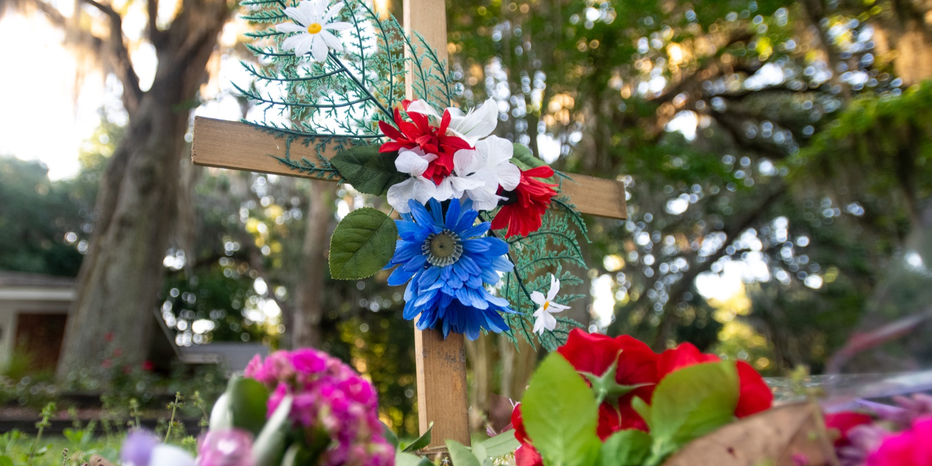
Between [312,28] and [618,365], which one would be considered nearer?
[618,365]

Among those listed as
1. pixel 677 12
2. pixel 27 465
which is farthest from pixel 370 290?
pixel 27 465

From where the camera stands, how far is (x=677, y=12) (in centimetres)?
600

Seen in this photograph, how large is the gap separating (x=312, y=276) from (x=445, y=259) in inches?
341

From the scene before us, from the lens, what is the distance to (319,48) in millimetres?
912

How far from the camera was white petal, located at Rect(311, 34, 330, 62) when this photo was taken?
35.9 inches

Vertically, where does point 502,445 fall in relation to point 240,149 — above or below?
below

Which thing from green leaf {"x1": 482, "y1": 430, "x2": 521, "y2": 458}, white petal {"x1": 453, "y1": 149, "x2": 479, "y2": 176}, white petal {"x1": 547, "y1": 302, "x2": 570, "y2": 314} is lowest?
green leaf {"x1": 482, "y1": 430, "x2": 521, "y2": 458}

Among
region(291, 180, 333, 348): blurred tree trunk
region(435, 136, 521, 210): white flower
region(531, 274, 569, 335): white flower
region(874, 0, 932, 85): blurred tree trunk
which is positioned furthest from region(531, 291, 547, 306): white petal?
region(291, 180, 333, 348): blurred tree trunk

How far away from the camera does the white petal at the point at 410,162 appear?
0.85m

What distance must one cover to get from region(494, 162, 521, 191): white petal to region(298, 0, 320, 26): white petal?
0.40 metres

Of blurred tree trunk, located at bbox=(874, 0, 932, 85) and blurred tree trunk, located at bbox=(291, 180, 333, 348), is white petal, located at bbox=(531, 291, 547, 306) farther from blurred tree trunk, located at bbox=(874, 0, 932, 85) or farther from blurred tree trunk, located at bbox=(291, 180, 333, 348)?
blurred tree trunk, located at bbox=(291, 180, 333, 348)

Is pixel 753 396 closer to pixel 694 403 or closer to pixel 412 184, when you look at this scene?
pixel 694 403

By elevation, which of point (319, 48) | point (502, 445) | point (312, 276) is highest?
point (312, 276)

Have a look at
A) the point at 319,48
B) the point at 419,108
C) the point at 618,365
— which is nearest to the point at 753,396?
the point at 618,365
